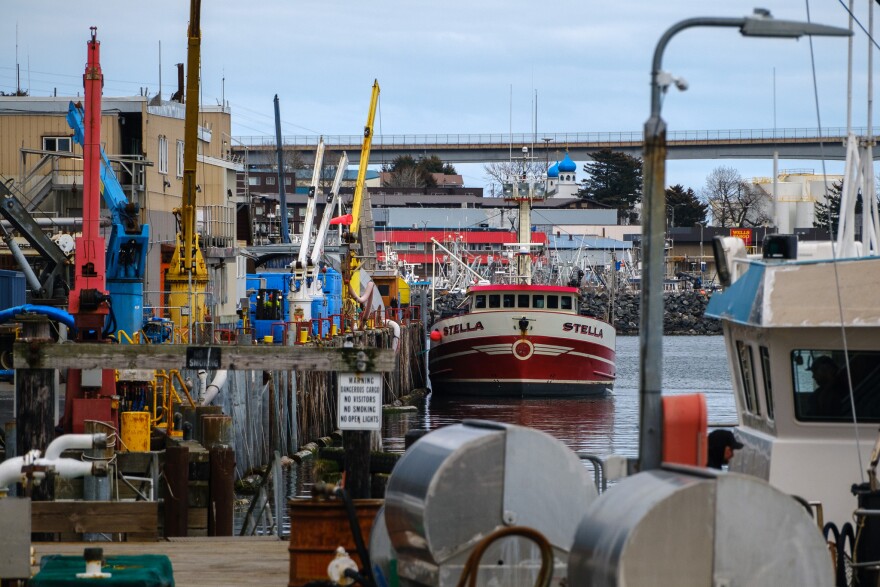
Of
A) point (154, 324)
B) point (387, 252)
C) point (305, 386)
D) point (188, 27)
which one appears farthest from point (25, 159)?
point (387, 252)

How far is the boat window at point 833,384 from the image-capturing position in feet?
45.0

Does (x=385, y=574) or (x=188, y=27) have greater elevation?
(x=188, y=27)

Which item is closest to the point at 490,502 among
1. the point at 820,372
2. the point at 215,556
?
the point at 820,372

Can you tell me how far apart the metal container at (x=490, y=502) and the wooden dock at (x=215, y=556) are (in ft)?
10.8

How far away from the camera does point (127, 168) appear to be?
46.3 meters

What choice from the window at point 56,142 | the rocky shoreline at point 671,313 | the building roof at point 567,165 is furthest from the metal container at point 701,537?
the building roof at point 567,165

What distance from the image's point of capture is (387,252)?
10369cm

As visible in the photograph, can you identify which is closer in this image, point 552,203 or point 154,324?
point 154,324

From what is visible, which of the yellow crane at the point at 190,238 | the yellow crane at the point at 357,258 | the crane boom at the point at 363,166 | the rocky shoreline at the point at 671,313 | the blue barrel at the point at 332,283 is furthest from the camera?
the rocky shoreline at the point at 671,313

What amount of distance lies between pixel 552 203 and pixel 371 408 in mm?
152357

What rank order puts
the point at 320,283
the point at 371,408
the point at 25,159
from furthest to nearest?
the point at 320,283 → the point at 25,159 → the point at 371,408

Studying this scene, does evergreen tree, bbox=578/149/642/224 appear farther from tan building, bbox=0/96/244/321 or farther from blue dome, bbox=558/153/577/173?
tan building, bbox=0/96/244/321

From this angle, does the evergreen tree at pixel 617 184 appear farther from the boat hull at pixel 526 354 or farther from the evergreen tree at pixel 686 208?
the boat hull at pixel 526 354

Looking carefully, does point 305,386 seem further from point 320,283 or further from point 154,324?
point 320,283
